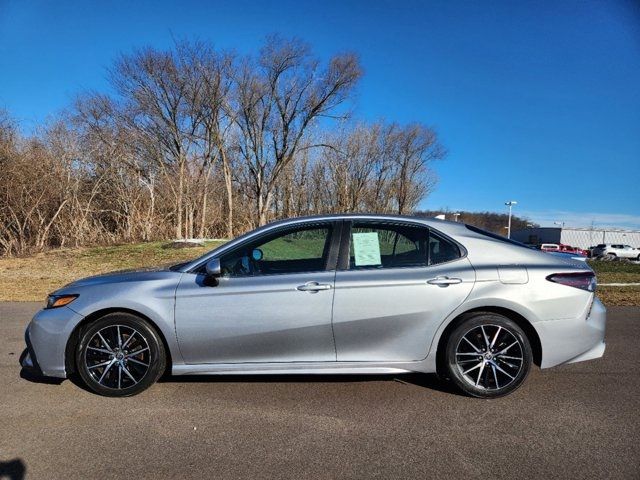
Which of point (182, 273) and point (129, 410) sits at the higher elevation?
point (182, 273)

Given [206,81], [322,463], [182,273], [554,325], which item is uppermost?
[206,81]

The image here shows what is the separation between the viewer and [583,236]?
6750 cm

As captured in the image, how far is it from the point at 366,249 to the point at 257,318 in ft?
3.80

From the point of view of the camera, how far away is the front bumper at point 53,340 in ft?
12.5

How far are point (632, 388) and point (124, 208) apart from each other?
21844 mm

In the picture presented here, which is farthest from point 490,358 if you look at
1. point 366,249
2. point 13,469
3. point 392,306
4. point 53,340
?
point 53,340

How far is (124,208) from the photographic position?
2167 centimetres

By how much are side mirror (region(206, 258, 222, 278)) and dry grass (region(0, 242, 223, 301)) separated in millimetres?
6158

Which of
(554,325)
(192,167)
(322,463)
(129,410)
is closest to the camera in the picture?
(322,463)

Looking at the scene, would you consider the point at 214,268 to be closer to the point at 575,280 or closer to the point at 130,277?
the point at 130,277

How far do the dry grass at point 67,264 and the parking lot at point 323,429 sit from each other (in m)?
6.13

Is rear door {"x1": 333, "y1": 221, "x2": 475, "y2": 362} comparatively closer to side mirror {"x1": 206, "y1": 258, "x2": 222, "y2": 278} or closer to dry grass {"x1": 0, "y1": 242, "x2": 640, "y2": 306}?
side mirror {"x1": 206, "y1": 258, "x2": 222, "y2": 278}

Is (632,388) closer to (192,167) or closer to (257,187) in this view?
(192,167)

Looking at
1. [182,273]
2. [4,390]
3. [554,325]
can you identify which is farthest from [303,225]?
[4,390]
